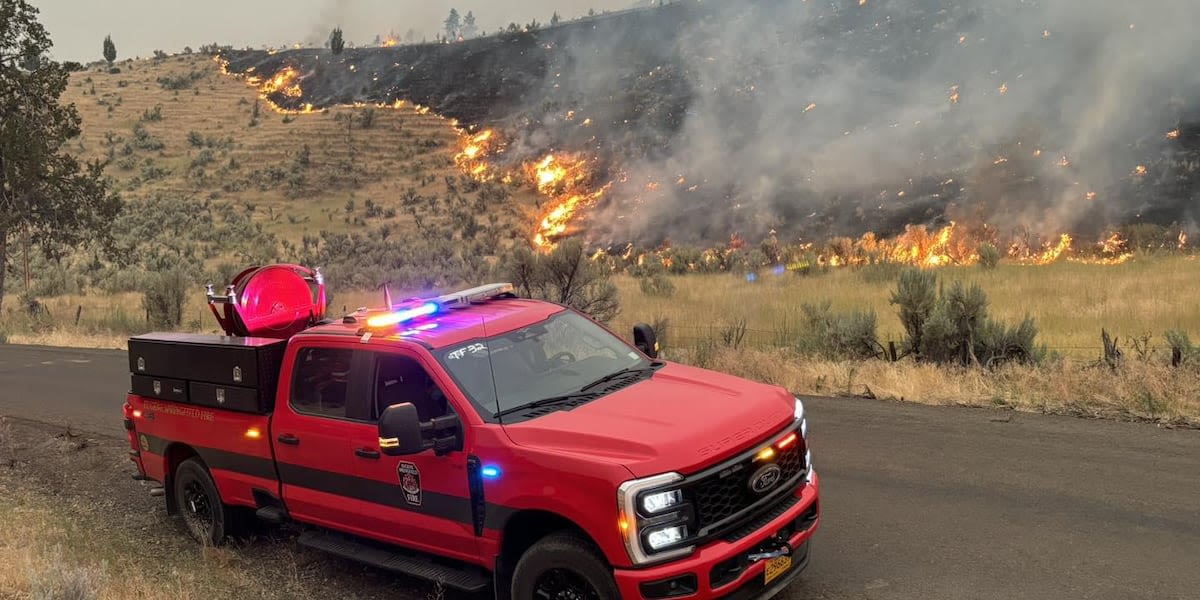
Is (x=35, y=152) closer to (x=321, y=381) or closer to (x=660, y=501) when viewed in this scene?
(x=321, y=381)

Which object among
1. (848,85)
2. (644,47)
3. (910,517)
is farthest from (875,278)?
(644,47)

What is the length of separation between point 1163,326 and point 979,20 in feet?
126

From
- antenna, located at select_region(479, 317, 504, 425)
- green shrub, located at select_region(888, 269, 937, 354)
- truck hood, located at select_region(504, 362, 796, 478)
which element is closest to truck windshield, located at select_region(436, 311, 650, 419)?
antenna, located at select_region(479, 317, 504, 425)

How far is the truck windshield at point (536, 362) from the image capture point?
4.68 metres

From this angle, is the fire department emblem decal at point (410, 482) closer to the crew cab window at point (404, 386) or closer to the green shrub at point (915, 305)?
the crew cab window at point (404, 386)

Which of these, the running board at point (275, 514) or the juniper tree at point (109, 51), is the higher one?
the juniper tree at point (109, 51)

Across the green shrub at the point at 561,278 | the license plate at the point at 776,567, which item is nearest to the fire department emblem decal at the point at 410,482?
the license plate at the point at 776,567

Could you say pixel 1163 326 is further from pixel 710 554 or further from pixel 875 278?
pixel 710 554

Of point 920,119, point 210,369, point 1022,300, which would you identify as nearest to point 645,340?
point 210,369

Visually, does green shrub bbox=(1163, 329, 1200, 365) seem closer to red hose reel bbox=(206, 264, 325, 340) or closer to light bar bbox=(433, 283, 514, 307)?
light bar bbox=(433, 283, 514, 307)

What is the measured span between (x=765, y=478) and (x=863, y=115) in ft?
135

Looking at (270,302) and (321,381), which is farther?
(270,302)

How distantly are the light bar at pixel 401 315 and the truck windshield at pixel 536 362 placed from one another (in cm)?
48

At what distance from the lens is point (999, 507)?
595 cm
